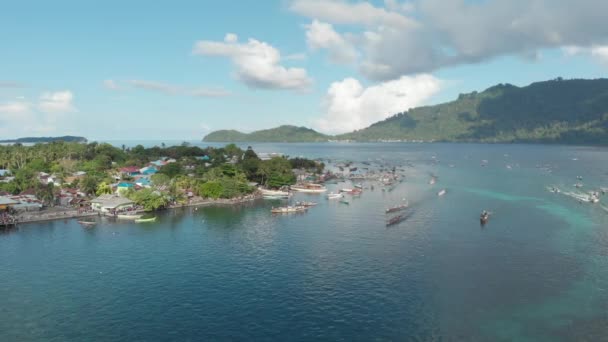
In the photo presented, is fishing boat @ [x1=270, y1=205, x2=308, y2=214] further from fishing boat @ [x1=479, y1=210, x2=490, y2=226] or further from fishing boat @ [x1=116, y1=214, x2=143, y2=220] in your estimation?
fishing boat @ [x1=479, y1=210, x2=490, y2=226]

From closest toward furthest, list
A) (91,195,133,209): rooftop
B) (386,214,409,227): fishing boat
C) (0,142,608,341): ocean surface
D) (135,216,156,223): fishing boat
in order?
1. (0,142,608,341): ocean surface
2. (386,214,409,227): fishing boat
3. (135,216,156,223): fishing boat
4. (91,195,133,209): rooftop

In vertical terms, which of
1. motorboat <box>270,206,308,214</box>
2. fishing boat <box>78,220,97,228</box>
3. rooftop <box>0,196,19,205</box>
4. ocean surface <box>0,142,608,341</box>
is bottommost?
ocean surface <box>0,142,608,341</box>

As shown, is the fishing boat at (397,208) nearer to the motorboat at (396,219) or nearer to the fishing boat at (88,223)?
the motorboat at (396,219)

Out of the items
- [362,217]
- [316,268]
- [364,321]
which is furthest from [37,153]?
[364,321]

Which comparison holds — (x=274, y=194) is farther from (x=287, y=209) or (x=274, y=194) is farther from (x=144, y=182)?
(x=144, y=182)

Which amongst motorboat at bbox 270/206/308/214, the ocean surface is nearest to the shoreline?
the ocean surface

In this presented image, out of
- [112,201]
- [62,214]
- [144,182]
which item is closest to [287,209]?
[112,201]
